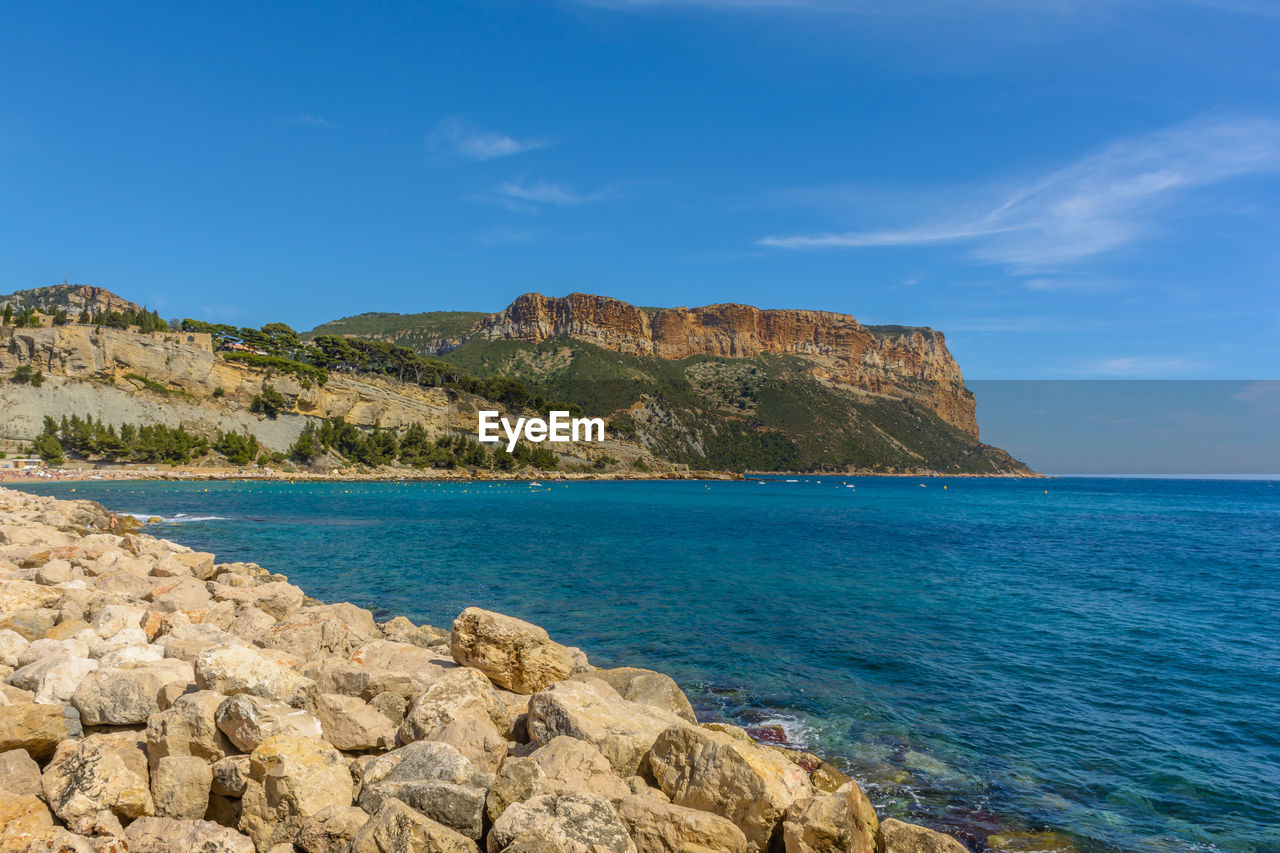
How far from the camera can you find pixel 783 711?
1062 cm

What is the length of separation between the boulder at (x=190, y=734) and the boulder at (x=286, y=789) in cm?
86

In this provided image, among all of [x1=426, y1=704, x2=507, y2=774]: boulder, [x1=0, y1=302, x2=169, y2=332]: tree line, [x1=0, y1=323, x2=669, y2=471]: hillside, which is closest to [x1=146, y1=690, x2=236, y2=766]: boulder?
[x1=426, y1=704, x2=507, y2=774]: boulder

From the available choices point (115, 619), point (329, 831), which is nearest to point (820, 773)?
point (329, 831)

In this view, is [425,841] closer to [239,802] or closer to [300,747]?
[300,747]

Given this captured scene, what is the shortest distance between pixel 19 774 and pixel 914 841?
7.48 metres

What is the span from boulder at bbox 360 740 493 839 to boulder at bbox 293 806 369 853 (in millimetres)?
204

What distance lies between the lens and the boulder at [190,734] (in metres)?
5.75

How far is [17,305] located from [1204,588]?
810 feet

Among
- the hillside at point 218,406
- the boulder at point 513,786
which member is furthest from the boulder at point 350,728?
the hillside at point 218,406

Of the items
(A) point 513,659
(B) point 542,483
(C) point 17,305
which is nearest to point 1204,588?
(A) point 513,659

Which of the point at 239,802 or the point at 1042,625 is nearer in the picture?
the point at 239,802

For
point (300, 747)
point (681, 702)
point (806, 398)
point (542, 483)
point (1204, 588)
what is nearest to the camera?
point (300, 747)

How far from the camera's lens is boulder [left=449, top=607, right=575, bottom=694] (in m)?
7.75

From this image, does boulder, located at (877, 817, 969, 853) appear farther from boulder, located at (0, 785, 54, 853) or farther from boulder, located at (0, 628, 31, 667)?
boulder, located at (0, 628, 31, 667)
